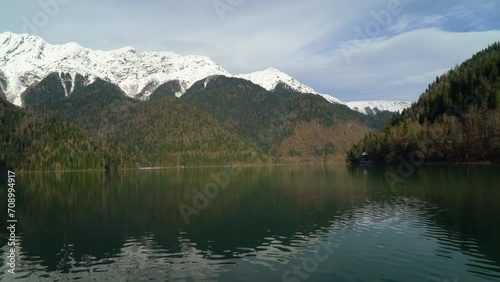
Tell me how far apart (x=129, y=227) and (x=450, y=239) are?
43.8 m

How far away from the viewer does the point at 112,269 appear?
39.9 metres

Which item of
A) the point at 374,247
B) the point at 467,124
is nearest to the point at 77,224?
the point at 374,247

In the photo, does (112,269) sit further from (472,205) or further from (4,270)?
(472,205)

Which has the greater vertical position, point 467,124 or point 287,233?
point 467,124

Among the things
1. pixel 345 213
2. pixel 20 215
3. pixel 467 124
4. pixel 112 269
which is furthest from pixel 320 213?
pixel 467 124

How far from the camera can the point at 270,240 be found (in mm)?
49656

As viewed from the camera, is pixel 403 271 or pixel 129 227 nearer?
pixel 403 271

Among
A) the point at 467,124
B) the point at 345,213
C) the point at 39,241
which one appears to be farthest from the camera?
the point at 467,124

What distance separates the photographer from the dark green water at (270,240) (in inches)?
1467

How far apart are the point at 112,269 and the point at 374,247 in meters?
27.8

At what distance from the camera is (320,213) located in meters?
67.8

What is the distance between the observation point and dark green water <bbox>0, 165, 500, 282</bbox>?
37250 millimetres

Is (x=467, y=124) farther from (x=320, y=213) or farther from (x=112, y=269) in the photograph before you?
(x=112, y=269)

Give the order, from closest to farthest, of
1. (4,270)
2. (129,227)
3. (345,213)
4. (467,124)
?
1. (4,270)
2. (129,227)
3. (345,213)
4. (467,124)
